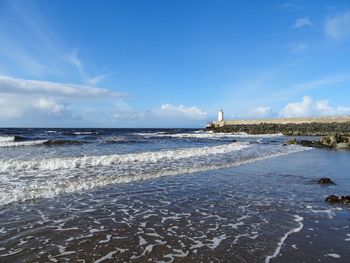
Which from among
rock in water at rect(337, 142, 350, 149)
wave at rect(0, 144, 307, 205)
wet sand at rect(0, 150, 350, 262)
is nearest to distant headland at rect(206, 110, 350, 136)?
rock in water at rect(337, 142, 350, 149)

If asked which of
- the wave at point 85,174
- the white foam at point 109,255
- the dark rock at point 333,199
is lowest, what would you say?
the white foam at point 109,255

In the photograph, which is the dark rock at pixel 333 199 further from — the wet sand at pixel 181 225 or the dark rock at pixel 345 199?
the wet sand at pixel 181 225

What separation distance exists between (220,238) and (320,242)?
1.81 m

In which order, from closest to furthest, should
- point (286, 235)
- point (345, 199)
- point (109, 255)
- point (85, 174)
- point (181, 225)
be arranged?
point (109, 255) → point (286, 235) → point (181, 225) → point (345, 199) → point (85, 174)

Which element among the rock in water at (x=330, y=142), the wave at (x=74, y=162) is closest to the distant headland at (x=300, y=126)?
the rock in water at (x=330, y=142)

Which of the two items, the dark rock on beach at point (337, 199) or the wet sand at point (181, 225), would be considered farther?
the dark rock on beach at point (337, 199)

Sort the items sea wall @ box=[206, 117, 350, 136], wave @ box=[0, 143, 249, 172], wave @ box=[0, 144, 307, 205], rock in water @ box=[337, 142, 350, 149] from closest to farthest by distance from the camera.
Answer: wave @ box=[0, 144, 307, 205], wave @ box=[0, 143, 249, 172], rock in water @ box=[337, 142, 350, 149], sea wall @ box=[206, 117, 350, 136]

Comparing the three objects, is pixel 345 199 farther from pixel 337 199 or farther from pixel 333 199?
pixel 333 199

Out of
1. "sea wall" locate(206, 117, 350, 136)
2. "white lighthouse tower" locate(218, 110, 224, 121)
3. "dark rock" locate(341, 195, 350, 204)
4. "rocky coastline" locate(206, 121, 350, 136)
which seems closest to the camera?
"dark rock" locate(341, 195, 350, 204)

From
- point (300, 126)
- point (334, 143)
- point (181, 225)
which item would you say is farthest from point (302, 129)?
point (181, 225)

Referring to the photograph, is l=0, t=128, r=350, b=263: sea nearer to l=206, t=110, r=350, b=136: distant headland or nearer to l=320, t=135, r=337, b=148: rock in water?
l=320, t=135, r=337, b=148: rock in water

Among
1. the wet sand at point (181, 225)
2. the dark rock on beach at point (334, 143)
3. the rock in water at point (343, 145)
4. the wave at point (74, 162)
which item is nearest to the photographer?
the wet sand at point (181, 225)

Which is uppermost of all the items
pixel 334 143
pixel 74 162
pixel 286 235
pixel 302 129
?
pixel 302 129

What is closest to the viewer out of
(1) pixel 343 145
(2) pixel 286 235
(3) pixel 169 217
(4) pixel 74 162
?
(2) pixel 286 235
